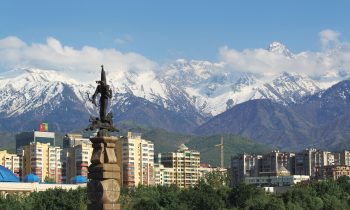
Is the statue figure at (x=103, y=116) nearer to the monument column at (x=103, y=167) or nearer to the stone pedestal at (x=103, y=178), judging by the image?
the monument column at (x=103, y=167)

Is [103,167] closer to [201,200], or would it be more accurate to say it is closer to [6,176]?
[201,200]

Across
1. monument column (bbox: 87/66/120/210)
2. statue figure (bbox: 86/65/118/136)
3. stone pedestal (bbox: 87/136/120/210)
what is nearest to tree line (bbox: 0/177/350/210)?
statue figure (bbox: 86/65/118/136)

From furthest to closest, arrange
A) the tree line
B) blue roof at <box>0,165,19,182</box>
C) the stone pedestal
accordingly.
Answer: blue roof at <box>0,165,19,182</box> < the tree line < the stone pedestal

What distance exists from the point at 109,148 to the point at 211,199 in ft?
325

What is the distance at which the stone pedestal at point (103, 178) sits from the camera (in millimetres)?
28578

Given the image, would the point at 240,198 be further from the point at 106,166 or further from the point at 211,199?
the point at 106,166

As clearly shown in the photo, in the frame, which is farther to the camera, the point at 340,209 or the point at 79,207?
the point at 340,209

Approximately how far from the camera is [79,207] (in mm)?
111125

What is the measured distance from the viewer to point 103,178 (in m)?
28.7

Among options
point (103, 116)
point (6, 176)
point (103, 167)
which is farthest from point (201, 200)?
point (103, 167)

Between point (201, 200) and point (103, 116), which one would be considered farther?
point (201, 200)

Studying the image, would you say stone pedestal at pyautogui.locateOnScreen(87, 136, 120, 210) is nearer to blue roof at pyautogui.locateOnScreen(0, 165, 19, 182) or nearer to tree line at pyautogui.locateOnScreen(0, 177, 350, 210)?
tree line at pyautogui.locateOnScreen(0, 177, 350, 210)

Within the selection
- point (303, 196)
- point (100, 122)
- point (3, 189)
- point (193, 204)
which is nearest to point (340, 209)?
point (303, 196)

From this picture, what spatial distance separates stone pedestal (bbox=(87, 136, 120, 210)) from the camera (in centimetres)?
2858
